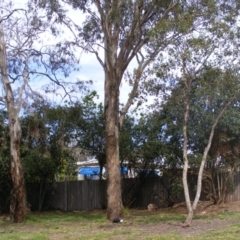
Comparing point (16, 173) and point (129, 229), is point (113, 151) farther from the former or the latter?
point (129, 229)

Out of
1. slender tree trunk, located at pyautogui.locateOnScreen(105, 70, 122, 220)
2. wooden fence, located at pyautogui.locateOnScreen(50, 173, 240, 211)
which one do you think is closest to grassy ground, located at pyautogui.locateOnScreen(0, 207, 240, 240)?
slender tree trunk, located at pyautogui.locateOnScreen(105, 70, 122, 220)

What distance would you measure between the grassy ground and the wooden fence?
5351mm

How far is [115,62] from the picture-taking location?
19812 mm

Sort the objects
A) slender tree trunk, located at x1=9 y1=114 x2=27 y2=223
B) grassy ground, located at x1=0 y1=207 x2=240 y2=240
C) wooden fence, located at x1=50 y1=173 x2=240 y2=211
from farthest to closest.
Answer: wooden fence, located at x1=50 y1=173 x2=240 y2=211, slender tree trunk, located at x1=9 y1=114 x2=27 y2=223, grassy ground, located at x1=0 y1=207 x2=240 y2=240

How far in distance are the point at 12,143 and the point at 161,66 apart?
6.51 metres

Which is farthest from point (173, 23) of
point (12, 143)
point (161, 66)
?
point (12, 143)

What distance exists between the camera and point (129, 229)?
15.8 meters

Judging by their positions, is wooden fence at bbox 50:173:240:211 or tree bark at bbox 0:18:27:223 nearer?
tree bark at bbox 0:18:27:223

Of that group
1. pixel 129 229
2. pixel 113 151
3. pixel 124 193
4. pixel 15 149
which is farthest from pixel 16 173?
pixel 124 193

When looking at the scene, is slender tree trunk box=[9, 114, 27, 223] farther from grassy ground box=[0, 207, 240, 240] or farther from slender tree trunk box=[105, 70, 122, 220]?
slender tree trunk box=[105, 70, 122, 220]

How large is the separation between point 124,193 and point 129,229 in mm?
9990

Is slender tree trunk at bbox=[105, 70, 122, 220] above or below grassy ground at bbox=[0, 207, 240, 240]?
above

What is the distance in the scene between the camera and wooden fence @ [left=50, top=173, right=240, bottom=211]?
24.8 m

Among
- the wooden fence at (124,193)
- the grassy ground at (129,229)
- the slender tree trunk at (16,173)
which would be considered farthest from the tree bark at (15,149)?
the wooden fence at (124,193)
